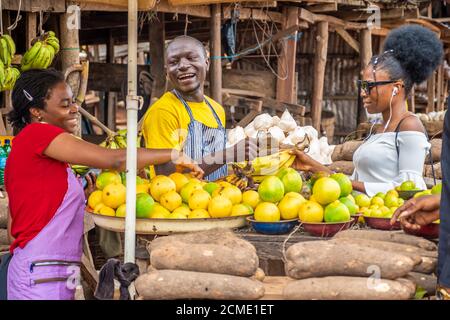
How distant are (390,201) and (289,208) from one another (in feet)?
1.87

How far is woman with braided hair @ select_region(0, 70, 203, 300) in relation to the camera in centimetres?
298

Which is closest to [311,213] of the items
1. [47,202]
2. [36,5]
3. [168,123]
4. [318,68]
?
[47,202]

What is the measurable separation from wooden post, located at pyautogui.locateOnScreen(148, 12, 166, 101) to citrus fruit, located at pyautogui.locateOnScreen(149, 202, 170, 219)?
6.35 meters

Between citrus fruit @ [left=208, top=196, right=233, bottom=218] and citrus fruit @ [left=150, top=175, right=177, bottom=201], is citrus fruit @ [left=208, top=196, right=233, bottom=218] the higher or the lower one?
the lower one

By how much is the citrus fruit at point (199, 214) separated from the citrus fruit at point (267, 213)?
0.80 feet

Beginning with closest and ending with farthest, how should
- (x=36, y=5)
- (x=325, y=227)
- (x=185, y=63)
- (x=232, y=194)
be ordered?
(x=325, y=227), (x=232, y=194), (x=185, y=63), (x=36, y=5)

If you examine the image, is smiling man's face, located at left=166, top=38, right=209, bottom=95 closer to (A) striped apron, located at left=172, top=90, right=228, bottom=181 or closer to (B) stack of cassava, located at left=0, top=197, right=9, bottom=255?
(A) striped apron, located at left=172, top=90, right=228, bottom=181

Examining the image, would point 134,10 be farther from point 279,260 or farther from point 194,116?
point 194,116

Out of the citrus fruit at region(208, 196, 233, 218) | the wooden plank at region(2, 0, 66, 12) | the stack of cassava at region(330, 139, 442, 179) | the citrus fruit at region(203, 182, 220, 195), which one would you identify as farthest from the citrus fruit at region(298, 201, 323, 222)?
the stack of cassava at region(330, 139, 442, 179)

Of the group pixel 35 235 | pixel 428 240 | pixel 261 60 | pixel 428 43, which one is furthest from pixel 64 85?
pixel 261 60

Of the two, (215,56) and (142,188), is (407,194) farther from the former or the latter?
(215,56)

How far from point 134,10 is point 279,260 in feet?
4.27

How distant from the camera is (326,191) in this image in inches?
129

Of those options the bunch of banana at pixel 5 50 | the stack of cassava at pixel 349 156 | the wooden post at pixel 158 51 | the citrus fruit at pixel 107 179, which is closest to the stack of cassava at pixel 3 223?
the bunch of banana at pixel 5 50
